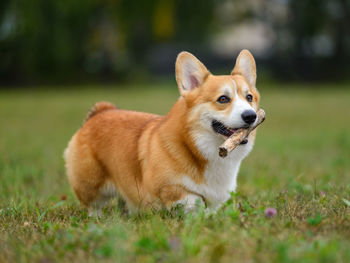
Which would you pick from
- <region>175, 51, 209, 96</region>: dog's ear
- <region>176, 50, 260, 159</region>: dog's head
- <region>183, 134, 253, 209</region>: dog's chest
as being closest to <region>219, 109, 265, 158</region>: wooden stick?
<region>176, 50, 260, 159</region>: dog's head

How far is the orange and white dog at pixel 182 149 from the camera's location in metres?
3.51

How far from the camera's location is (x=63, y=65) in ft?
74.5

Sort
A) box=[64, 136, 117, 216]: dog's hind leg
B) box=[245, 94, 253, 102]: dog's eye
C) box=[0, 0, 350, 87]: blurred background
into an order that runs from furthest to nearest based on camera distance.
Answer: box=[0, 0, 350, 87]: blurred background
box=[64, 136, 117, 216]: dog's hind leg
box=[245, 94, 253, 102]: dog's eye

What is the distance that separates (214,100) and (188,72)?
0.37 meters

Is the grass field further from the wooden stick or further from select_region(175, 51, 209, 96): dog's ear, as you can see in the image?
select_region(175, 51, 209, 96): dog's ear

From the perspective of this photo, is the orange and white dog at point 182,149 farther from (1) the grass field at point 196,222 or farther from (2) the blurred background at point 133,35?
(2) the blurred background at point 133,35

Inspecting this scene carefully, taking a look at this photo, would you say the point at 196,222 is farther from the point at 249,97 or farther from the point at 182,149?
the point at 249,97

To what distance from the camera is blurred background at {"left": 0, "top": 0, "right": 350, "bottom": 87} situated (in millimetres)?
20203

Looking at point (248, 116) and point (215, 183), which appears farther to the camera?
point (215, 183)

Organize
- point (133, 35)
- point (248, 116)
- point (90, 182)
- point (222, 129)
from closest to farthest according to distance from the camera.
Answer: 1. point (248, 116)
2. point (222, 129)
3. point (90, 182)
4. point (133, 35)

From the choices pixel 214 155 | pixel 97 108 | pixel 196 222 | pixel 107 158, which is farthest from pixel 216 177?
pixel 97 108

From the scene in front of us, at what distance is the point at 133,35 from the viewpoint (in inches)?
985

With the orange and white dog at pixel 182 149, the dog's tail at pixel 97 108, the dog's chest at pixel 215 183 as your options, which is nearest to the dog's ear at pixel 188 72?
the orange and white dog at pixel 182 149

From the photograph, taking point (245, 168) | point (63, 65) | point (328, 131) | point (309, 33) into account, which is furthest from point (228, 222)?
point (309, 33)
